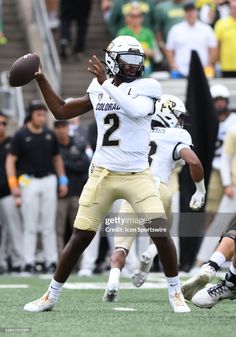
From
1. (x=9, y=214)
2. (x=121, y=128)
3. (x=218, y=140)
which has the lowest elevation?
(x=9, y=214)

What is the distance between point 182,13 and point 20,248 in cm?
444

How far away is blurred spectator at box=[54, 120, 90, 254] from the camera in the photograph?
13961 mm

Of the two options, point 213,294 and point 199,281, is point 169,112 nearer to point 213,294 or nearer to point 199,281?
point 199,281

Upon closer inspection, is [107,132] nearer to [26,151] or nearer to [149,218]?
[149,218]

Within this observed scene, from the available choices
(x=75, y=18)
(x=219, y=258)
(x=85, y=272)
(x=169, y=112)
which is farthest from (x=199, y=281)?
(x=75, y=18)

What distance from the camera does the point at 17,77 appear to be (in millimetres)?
7957

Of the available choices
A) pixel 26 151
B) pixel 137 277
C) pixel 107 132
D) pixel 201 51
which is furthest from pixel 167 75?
pixel 107 132

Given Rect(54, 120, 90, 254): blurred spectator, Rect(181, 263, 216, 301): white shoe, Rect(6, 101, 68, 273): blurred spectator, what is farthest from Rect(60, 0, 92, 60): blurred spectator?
Rect(181, 263, 216, 301): white shoe

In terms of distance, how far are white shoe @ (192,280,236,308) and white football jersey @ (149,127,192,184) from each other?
5.05 ft

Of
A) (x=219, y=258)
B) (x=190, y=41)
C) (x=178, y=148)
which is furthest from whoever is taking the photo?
(x=190, y=41)

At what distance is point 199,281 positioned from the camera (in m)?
8.36

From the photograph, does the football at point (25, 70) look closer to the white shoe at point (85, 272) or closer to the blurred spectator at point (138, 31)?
the white shoe at point (85, 272)

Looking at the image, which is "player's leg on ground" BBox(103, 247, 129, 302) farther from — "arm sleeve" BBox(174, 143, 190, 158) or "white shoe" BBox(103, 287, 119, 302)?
"arm sleeve" BBox(174, 143, 190, 158)

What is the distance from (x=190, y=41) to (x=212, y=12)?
1404 millimetres
